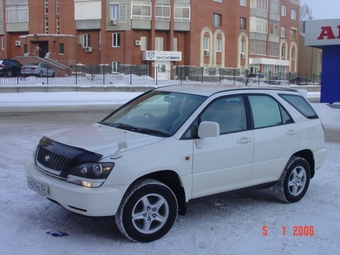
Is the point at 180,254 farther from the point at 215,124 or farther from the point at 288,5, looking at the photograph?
the point at 288,5

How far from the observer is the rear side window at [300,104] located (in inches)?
253

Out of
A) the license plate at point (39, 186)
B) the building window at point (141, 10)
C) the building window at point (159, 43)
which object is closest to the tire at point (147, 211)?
the license plate at point (39, 186)

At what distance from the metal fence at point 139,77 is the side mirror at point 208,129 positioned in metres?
29.4

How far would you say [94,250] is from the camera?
446 centimetres

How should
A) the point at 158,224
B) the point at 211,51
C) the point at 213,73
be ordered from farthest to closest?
the point at 211,51 < the point at 213,73 < the point at 158,224

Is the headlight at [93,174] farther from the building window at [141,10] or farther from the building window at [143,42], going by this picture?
the building window at [143,42]

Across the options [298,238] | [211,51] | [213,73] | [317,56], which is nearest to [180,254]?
[298,238]

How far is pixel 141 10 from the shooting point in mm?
53062

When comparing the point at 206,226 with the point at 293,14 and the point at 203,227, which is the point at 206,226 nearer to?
the point at 203,227

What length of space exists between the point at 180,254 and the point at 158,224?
0.48m

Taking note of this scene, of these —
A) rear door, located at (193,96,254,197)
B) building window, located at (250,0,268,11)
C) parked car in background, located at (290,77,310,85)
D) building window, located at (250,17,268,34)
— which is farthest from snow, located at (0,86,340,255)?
building window, located at (250,0,268,11)

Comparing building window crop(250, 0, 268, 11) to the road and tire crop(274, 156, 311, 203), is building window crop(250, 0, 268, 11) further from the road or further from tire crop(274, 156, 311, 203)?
tire crop(274, 156, 311, 203)

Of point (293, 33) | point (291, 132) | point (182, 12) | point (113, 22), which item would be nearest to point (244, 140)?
point (291, 132)

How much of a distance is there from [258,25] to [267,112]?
6401cm
